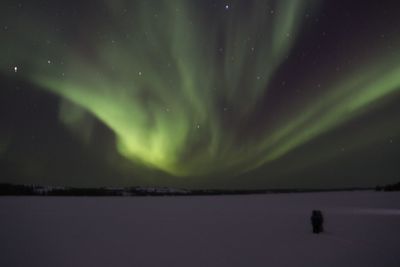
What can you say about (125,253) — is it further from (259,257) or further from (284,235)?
(284,235)

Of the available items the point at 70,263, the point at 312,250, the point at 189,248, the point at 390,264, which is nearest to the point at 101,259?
the point at 70,263

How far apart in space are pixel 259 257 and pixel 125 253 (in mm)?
4225

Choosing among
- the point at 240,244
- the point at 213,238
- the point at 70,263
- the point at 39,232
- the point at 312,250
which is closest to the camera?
the point at 70,263

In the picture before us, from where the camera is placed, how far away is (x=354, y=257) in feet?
36.1

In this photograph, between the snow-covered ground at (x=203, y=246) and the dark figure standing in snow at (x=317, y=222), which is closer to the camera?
the snow-covered ground at (x=203, y=246)

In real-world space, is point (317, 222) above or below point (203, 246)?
above

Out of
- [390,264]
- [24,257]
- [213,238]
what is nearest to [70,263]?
[24,257]

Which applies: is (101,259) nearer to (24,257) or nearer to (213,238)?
(24,257)

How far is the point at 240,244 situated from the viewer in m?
13.9

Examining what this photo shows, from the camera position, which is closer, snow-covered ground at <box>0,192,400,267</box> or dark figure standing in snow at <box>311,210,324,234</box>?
snow-covered ground at <box>0,192,400,267</box>

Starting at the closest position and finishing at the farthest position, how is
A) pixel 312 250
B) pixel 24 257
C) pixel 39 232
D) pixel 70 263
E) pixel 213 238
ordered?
pixel 70 263
pixel 24 257
pixel 312 250
pixel 213 238
pixel 39 232

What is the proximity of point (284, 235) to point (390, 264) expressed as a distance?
22.6ft

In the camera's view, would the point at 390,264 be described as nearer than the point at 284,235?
Yes

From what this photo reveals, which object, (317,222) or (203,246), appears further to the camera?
(317,222)
